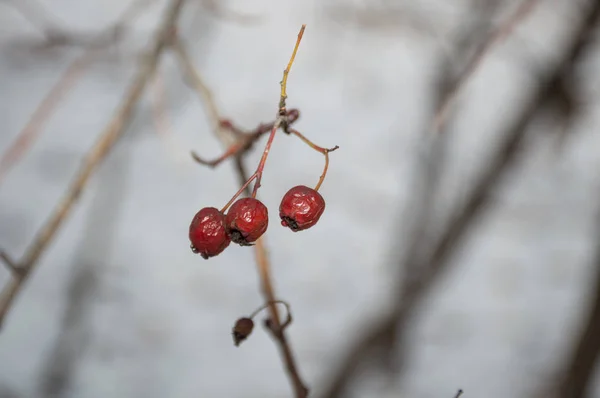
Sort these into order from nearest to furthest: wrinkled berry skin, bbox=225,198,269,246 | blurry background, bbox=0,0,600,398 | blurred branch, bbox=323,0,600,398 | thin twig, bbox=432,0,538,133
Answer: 1. wrinkled berry skin, bbox=225,198,269,246
2. thin twig, bbox=432,0,538,133
3. blurred branch, bbox=323,0,600,398
4. blurry background, bbox=0,0,600,398

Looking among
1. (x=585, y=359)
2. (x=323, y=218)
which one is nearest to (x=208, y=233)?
(x=585, y=359)

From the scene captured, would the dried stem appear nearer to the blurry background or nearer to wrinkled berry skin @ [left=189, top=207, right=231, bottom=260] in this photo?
wrinkled berry skin @ [left=189, top=207, right=231, bottom=260]

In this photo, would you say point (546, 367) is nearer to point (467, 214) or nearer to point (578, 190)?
point (578, 190)

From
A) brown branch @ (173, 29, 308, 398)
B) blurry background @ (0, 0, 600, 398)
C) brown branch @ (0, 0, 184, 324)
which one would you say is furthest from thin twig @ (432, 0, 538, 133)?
blurry background @ (0, 0, 600, 398)

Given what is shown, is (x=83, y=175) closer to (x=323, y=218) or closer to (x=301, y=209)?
(x=301, y=209)

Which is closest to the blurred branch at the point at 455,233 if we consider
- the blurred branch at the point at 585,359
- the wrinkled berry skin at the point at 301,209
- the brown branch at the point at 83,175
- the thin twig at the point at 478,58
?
the blurred branch at the point at 585,359

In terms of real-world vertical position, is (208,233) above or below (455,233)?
below

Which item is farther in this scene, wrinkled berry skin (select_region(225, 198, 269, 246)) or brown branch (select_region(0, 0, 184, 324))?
brown branch (select_region(0, 0, 184, 324))
